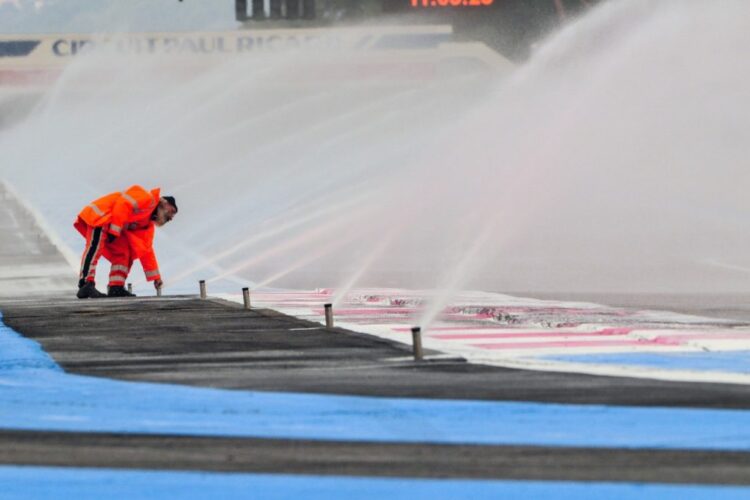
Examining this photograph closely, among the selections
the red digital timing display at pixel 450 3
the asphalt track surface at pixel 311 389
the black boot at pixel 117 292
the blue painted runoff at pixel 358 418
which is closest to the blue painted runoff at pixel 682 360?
the asphalt track surface at pixel 311 389

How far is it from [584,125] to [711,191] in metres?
7.31

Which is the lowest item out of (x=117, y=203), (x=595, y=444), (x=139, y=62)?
(x=595, y=444)

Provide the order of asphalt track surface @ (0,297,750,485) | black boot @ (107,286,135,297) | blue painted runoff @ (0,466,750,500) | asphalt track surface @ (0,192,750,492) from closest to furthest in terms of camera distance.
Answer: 1. blue painted runoff @ (0,466,750,500)
2. asphalt track surface @ (0,192,750,492)
3. asphalt track surface @ (0,297,750,485)
4. black boot @ (107,286,135,297)

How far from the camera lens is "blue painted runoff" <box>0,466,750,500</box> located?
5676 mm

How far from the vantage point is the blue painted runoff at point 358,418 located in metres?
6.84

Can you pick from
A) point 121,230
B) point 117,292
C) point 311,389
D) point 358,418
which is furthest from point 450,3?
point 358,418

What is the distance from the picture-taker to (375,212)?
32406mm

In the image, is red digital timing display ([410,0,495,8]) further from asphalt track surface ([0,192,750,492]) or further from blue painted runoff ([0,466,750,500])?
Result: blue painted runoff ([0,466,750,500])

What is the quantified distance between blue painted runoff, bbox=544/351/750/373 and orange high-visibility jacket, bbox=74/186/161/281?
8.88 m

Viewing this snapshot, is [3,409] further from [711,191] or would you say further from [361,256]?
[711,191]

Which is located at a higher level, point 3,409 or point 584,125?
point 584,125

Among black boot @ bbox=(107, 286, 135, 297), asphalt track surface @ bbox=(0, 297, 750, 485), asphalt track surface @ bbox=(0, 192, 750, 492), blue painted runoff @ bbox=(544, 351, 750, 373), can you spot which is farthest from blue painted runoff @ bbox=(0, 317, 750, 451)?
black boot @ bbox=(107, 286, 135, 297)

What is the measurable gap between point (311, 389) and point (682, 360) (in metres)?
2.61

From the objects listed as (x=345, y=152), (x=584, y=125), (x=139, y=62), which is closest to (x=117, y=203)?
(x=584, y=125)
